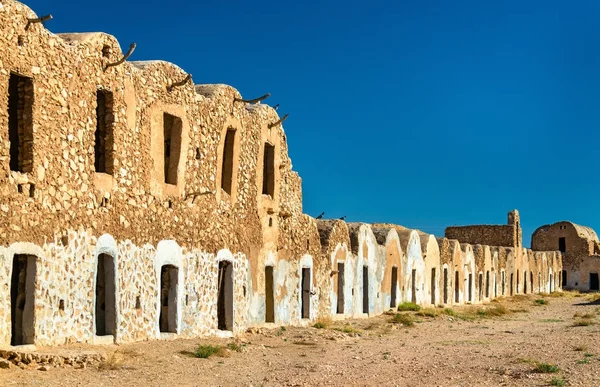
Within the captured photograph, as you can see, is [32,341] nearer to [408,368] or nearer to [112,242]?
[112,242]

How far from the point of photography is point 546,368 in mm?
11703

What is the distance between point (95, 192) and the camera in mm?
13070

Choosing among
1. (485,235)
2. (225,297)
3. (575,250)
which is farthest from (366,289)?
(575,250)

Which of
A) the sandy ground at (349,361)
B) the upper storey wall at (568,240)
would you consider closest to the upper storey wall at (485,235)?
the upper storey wall at (568,240)

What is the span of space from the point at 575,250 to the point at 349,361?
52753 mm

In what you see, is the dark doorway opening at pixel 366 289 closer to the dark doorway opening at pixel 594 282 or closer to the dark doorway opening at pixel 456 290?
the dark doorway opening at pixel 456 290

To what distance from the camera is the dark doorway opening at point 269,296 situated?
19641 mm

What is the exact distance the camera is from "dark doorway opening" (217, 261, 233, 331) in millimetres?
17547

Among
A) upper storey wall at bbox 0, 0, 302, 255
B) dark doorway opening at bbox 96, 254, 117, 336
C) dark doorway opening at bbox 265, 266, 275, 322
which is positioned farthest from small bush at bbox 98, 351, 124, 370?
dark doorway opening at bbox 265, 266, 275, 322

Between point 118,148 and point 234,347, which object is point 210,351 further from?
point 118,148

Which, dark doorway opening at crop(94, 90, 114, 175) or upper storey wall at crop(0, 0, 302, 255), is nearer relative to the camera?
upper storey wall at crop(0, 0, 302, 255)

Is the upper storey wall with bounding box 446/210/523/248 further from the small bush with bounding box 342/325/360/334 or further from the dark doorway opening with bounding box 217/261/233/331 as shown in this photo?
the dark doorway opening with bounding box 217/261/233/331

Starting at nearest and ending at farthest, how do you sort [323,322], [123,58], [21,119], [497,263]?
[21,119] → [123,58] → [323,322] → [497,263]

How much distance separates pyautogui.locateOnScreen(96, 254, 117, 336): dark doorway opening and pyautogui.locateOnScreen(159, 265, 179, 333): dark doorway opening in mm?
1926
